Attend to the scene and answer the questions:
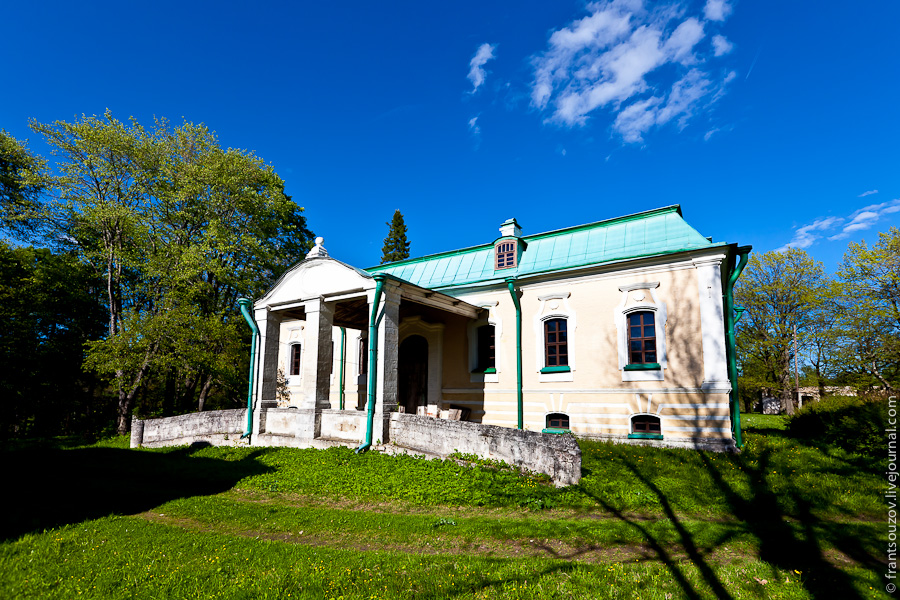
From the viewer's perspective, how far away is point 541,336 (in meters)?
14.9

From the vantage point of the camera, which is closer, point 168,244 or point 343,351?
point 343,351

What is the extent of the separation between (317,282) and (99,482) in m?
6.91

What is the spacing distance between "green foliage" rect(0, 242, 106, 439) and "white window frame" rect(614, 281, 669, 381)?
23.7 m

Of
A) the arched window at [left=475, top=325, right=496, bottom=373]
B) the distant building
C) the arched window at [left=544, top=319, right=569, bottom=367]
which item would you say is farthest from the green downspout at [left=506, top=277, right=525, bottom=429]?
the arched window at [left=475, top=325, right=496, bottom=373]

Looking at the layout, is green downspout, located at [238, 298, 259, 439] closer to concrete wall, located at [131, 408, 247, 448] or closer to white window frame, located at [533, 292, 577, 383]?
concrete wall, located at [131, 408, 247, 448]

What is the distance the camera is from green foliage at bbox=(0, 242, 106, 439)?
19.5 m

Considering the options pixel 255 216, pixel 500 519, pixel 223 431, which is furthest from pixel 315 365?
pixel 255 216

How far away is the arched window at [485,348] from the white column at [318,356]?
538 centimetres

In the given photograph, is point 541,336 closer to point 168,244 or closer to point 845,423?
point 845,423

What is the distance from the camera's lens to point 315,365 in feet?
41.9

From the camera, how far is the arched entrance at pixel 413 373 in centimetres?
1733

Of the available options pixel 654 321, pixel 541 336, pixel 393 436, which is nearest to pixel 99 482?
pixel 393 436

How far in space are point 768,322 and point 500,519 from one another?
1167 inches

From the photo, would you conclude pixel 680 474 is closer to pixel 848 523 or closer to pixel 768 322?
pixel 848 523
